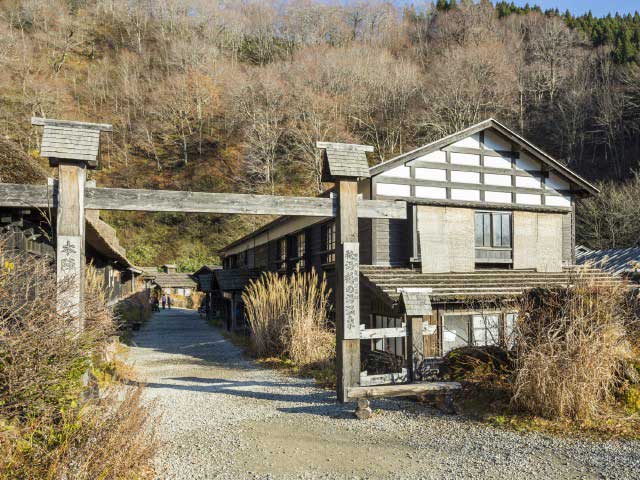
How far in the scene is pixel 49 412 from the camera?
157 inches

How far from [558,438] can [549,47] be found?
44.4 meters

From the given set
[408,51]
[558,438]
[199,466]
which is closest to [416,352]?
[558,438]

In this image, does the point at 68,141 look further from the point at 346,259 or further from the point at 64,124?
the point at 346,259

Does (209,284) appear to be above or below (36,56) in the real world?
below

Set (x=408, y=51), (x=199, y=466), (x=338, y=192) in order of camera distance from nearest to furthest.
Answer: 1. (x=199, y=466)
2. (x=338, y=192)
3. (x=408, y=51)

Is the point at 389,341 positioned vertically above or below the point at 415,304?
below

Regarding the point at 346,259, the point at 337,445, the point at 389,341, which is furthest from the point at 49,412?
the point at 389,341

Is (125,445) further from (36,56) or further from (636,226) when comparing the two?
(36,56)

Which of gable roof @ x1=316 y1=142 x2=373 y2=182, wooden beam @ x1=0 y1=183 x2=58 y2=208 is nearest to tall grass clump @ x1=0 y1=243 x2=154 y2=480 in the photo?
wooden beam @ x1=0 y1=183 x2=58 y2=208

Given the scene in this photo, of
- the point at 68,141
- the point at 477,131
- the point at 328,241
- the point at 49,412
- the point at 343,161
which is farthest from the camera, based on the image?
the point at 328,241

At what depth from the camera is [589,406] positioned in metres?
5.94

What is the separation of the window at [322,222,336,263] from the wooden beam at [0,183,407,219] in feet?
20.2

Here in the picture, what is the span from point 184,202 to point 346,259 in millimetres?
2514

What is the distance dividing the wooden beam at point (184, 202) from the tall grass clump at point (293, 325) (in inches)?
140
